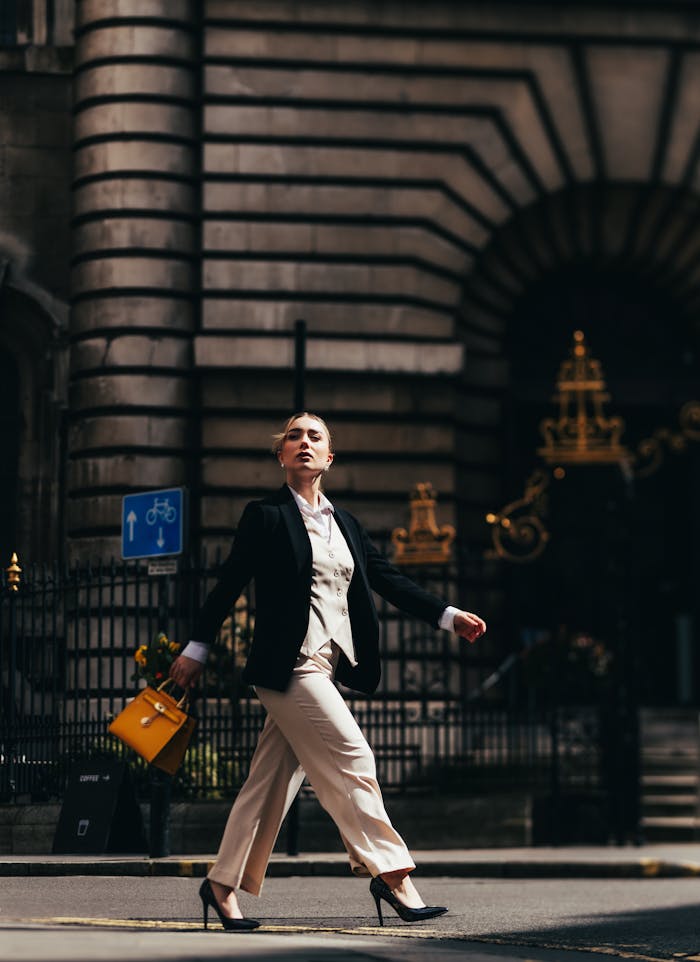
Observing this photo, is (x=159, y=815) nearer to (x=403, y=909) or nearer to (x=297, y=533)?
(x=403, y=909)

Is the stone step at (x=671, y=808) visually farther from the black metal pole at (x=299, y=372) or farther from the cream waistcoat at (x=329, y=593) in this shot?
the cream waistcoat at (x=329, y=593)

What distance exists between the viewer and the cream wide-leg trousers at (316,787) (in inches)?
310

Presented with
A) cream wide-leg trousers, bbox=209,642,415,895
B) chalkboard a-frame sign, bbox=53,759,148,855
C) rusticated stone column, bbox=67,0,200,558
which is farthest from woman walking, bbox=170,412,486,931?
rusticated stone column, bbox=67,0,200,558

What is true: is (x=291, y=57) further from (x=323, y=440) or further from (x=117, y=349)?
(x=323, y=440)

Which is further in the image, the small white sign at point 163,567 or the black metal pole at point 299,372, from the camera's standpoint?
the black metal pole at point 299,372

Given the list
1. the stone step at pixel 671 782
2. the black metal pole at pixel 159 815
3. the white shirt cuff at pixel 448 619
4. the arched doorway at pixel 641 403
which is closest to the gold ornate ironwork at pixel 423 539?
the stone step at pixel 671 782

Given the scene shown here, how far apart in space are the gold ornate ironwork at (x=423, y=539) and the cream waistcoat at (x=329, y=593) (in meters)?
8.95

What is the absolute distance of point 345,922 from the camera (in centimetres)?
895

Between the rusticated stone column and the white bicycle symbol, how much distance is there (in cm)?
648

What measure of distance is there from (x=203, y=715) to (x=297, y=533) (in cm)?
676

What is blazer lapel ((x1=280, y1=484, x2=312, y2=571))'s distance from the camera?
26.3 ft

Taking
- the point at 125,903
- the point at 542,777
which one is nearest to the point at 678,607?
the point at 542,777

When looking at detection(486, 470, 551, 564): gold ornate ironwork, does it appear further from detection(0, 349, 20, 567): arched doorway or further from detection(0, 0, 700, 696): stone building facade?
detection(0, 349, 20, 567): arched doorway

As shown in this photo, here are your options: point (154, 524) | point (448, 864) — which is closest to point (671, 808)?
point (448, 864)
